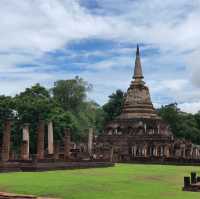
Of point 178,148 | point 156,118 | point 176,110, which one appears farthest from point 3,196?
point 176,110

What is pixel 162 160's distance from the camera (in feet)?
142

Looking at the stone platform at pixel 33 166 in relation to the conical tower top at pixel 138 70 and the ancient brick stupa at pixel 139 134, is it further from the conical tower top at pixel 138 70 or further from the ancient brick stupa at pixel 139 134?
the conical tower top at pixel 138 70

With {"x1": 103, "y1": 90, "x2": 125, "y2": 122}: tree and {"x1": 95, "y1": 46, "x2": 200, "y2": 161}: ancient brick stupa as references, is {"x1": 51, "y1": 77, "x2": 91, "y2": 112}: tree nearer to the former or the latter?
{"x1": 95, "y1": 46, "x2": 200, "y2": 161}: ancient brick stupa

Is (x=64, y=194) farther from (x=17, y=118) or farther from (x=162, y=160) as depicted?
(x=17, y=118)

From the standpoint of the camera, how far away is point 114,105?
79.7m

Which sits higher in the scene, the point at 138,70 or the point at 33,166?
the point at 138,70

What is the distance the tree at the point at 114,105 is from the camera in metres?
79.0

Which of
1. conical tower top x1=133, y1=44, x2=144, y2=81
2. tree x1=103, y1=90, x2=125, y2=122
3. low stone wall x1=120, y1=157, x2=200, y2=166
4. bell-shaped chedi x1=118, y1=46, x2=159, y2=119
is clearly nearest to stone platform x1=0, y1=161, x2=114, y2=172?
low stone wall x1=120, y1=157, x2=200, y2=166

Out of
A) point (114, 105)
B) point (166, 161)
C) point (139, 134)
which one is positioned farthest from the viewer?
point (114, 105)

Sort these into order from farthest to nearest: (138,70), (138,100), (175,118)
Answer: (175,118), (138,70), (138,100)

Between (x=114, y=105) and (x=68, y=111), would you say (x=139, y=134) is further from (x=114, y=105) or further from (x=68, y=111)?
(x=114, y=105)

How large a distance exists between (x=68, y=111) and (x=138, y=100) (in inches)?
344

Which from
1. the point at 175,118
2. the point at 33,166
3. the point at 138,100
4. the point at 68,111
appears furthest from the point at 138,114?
the point at 33,166

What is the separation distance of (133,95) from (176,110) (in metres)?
23.7
